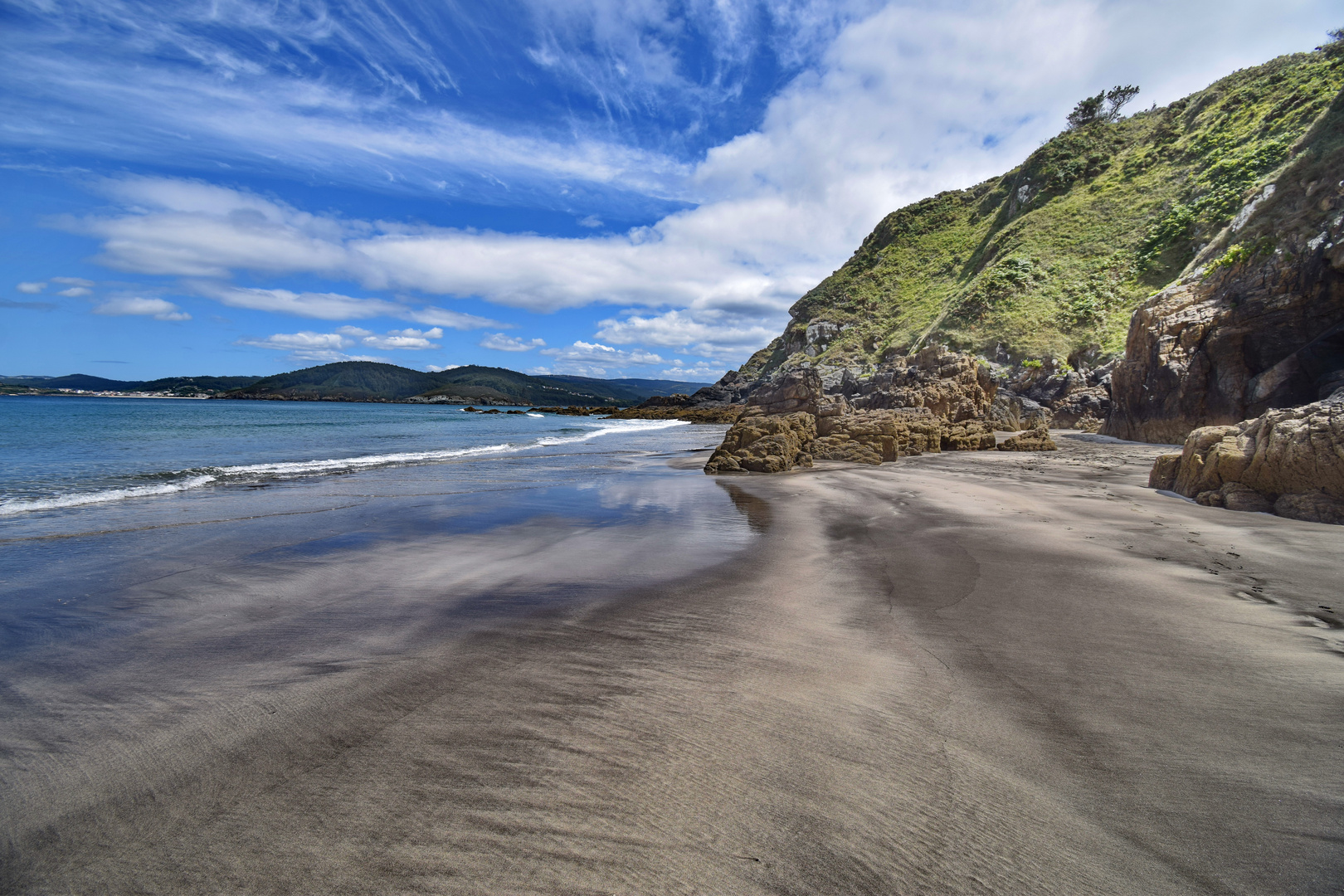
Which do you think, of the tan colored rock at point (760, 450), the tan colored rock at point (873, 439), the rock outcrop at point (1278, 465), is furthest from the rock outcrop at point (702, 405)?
the rock outcrop at point (1278, 465)

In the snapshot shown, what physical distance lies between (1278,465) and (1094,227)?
43975 millimetres

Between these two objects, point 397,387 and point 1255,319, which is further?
point 397,387

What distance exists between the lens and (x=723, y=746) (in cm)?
259

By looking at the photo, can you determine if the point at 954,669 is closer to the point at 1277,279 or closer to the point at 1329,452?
the point at 1329,452

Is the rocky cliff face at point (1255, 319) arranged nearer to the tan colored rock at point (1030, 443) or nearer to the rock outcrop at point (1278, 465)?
the tan colored rock at point (1030, 443)

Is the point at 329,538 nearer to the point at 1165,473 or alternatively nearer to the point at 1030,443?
the point at 1165,473

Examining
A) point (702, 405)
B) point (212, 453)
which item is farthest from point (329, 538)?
point (702, 405)

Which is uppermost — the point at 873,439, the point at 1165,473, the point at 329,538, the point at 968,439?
the point at 873,439

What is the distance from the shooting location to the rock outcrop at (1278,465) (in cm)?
723

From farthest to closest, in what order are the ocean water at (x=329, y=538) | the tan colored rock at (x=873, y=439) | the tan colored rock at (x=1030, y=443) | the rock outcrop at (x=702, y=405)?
the rock outcrop at (x=702, y=405) < the tan colored rock at (x=1030, y=443) < the tan colored rock at (x=873, y=439) < the ocean water at (x=329, y=538)

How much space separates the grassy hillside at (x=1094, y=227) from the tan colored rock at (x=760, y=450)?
25.6m

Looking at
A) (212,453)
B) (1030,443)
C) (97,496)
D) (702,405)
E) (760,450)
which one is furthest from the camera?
(702,405)

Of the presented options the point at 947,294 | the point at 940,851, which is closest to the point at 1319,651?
the point at 940,851

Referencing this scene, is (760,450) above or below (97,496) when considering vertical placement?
above
